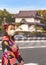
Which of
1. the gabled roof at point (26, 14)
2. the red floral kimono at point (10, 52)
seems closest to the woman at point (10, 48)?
the red floral kimono at point (10, 52)

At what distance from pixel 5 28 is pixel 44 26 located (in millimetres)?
87274

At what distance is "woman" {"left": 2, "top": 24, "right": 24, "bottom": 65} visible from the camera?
5625mm

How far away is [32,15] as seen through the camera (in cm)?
9881

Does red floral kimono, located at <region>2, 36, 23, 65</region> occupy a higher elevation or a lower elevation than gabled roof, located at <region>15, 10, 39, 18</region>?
A: higher

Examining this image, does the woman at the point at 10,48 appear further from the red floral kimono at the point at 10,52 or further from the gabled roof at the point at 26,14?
the gabled roof at the point at 26,14

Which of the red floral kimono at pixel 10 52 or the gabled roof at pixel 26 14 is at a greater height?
the red floral kimono at pixel 10 52

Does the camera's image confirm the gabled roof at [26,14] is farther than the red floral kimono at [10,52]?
Yes

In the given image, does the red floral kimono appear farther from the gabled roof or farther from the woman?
the gabled roof

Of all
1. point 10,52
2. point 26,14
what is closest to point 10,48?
point 10,52

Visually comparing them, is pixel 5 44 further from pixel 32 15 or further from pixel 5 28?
pixel 32 15

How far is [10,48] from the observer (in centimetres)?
562

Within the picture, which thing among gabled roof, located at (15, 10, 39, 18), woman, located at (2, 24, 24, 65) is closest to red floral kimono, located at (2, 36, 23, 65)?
woman, located at (2, 24, 24, 65)

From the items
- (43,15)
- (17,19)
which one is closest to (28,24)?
(17,19)

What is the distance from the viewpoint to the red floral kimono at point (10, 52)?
221 inches
